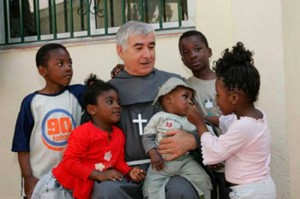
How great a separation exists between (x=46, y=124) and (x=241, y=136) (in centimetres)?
136

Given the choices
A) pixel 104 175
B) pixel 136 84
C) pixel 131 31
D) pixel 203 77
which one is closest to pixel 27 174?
pixel 104 175

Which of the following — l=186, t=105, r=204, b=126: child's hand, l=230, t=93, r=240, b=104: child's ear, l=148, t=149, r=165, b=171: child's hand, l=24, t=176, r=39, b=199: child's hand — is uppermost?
l=230, t=93, r=240, b=104: child's ear

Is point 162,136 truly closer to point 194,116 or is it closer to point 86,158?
point 194,116

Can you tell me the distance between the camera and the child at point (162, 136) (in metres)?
3.22

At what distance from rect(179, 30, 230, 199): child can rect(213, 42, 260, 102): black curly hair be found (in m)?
0.48

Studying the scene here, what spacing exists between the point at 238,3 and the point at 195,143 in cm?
146

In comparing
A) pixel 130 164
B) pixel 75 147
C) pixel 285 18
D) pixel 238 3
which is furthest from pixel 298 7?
pixel 75 147

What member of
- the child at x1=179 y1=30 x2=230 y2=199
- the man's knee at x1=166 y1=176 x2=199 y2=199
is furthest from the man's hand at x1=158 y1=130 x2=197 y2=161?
the child at x1=179 y1=30 x2=230 y2=199

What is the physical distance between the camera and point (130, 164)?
3.54m

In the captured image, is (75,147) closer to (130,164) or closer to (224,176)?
(130,164)

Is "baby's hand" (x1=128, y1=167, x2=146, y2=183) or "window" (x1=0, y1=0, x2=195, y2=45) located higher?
"window" (x1=0, y1=0, x2=195, y2=45)

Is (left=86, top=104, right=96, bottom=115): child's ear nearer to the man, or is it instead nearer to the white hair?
the man

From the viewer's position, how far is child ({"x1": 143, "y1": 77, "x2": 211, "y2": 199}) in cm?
322

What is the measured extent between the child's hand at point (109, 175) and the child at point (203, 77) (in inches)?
25.1
